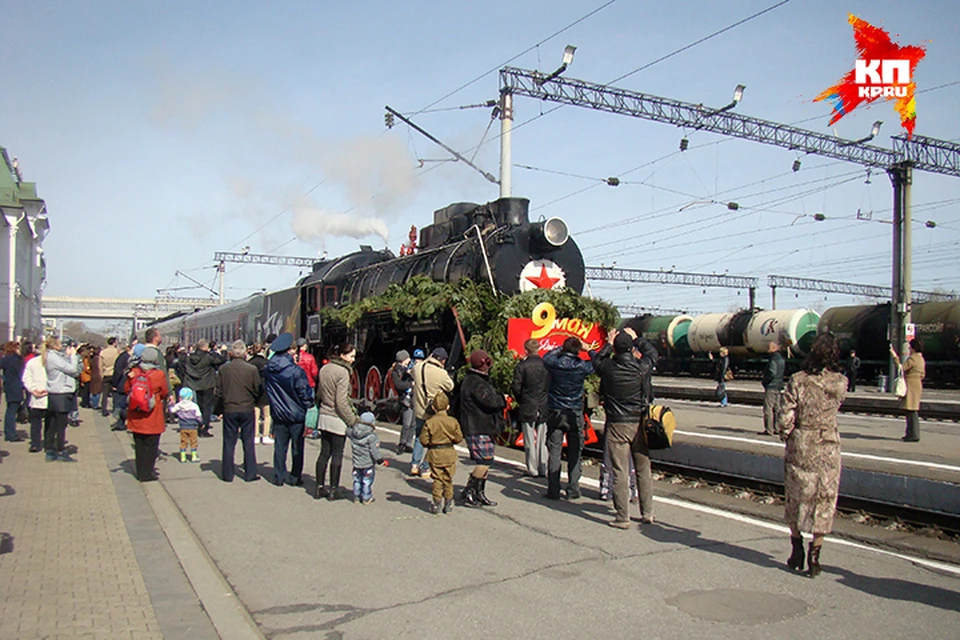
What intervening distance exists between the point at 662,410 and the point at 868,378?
29.4m

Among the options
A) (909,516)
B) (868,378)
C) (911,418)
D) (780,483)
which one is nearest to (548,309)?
(780,483)

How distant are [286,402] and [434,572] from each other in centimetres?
394

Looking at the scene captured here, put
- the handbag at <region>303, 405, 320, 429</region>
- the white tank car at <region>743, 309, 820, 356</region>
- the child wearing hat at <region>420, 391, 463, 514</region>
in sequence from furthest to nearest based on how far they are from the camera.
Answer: the white tank car at <region>743, 309, 820, 356</region> → the handbag at <region>303, 405, 320, 429</region> → the child wearing hat at <region>420, 391, 463, 514</region>

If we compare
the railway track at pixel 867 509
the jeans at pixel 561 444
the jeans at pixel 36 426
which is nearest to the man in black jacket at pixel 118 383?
the jeans at pixel 36 426

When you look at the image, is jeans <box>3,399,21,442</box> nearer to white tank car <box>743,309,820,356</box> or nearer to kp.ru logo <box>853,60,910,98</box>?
kp.ru logo <box>853,60,910,98</box>

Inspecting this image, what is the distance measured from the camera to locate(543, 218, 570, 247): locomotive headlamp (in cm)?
1319

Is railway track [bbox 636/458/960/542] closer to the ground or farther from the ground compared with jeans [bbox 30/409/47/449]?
closer to the ground

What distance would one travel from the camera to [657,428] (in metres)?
7.09

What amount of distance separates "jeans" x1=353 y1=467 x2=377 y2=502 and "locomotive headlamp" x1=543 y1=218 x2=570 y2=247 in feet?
20.3

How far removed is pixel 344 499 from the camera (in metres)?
8.48

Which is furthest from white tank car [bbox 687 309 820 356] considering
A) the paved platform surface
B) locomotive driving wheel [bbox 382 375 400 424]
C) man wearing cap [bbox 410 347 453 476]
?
the paved platform surface

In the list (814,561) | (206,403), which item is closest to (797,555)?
(814,561)

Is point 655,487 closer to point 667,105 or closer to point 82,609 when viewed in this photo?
point 82,609

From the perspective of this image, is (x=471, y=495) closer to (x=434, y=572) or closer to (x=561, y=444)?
(x=561, y=444)
